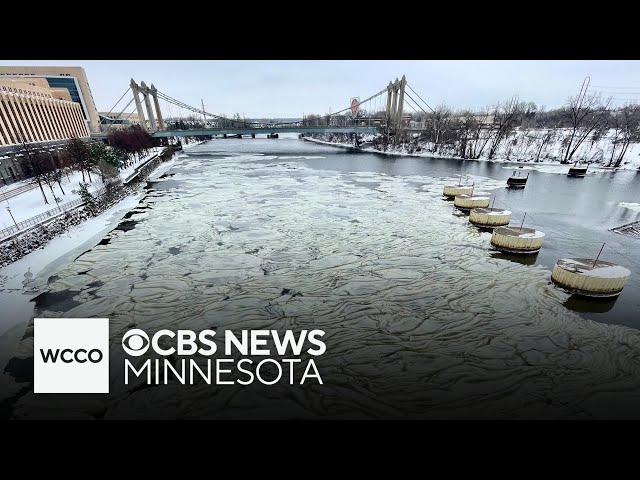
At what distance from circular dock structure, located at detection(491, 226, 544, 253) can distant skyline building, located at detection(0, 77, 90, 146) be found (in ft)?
119

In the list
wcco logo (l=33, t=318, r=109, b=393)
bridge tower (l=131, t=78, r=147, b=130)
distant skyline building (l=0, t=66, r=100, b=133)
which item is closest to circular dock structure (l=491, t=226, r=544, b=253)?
wcco logo (l=33, t=318, r=109, b=393)

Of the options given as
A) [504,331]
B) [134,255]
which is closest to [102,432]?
[504,331]

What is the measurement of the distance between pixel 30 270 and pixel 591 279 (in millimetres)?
22175

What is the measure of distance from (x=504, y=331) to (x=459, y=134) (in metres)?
59.8

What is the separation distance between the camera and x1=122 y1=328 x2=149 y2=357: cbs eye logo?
340 inches

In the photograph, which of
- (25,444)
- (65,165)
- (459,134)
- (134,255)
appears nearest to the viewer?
(25,444)

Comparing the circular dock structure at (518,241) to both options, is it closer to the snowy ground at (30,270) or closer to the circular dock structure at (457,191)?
the circular dock structure at (457,191)

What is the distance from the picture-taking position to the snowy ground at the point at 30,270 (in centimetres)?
955

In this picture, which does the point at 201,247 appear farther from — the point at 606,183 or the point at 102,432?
the point at 606,183

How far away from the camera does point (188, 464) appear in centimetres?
201

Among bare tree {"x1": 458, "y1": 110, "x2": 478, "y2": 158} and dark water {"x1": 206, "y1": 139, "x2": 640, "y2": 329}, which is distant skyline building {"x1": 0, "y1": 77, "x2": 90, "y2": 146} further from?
bare tree {"x1": 458, "y1": 110, "x2": 478, "y2": 158}

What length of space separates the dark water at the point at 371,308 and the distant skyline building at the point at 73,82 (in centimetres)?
8854

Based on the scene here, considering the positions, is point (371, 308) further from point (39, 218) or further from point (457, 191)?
point (39, 218)
